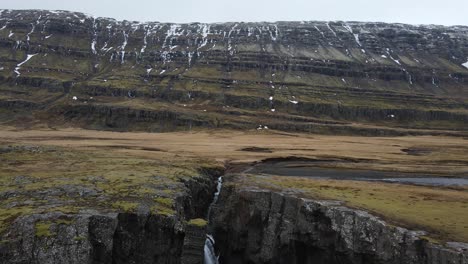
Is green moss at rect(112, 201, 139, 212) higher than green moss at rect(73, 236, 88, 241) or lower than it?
higher

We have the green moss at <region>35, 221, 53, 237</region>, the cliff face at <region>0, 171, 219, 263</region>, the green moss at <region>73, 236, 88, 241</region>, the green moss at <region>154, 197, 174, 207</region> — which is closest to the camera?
the cliff face at <region>0, 171, 219, 263</region>

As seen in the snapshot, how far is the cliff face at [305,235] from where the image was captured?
34562 millimetres

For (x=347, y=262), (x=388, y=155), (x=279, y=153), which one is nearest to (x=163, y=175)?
(x=347, y=262)

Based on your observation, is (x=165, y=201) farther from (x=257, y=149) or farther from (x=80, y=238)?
(x=257, y=149)

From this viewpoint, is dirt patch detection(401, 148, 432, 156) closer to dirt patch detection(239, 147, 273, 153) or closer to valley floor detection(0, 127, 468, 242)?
valley floor detection(0, 127, 468, 242)

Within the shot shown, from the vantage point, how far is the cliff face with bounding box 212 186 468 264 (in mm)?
34562

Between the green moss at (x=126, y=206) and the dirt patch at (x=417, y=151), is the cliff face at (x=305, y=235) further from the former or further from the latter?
the dirt patch at (x=417, y=151)

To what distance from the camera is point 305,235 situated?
44094 millimetres

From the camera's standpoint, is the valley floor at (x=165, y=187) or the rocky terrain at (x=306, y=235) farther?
the valley floor at (x=165, y=187)

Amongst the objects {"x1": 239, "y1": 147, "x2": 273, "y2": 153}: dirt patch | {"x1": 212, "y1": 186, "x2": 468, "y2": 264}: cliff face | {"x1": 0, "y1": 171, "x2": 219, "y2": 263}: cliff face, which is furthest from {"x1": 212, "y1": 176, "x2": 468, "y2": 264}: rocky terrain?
{"x1": 239, "y1": 147, "x2": 273, "y2": 153}: dirt patch

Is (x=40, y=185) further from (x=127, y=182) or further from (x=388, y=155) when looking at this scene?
(x=388, y=155)

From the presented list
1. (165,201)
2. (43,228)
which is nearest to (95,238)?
(43,228)

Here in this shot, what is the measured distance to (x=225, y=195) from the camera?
5806 centimetres

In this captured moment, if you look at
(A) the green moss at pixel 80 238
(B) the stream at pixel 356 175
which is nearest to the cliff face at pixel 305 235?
(A) the green moss at pixel 80 238
